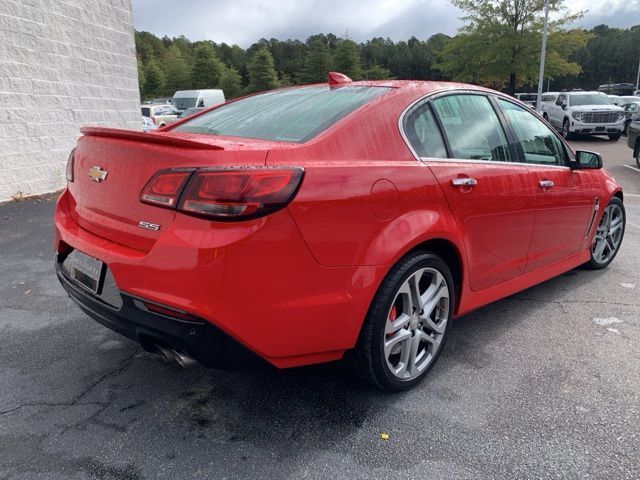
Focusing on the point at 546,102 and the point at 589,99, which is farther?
the point at 546,102

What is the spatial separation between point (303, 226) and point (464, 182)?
114 cm

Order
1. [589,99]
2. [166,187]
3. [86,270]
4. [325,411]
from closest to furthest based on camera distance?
[166,187], [86,270], [325,411], [589,99]

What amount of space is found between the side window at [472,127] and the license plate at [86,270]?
1.88m

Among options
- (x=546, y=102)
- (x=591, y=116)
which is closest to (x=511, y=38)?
(x=546, y=102)

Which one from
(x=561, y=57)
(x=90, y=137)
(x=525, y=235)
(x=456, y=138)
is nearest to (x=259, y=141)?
(x=90, y=137)

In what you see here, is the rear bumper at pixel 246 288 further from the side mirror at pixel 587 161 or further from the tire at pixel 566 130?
the tire at pixel 566 130

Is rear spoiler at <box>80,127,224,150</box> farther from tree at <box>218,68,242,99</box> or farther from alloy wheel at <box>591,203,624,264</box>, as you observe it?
tree at <box>218,68,242,99</box>

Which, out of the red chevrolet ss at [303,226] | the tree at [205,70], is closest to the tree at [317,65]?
the tree at [205,70]

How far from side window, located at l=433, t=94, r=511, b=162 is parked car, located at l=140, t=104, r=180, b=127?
2293 centimetres

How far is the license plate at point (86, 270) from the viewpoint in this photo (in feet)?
7.38

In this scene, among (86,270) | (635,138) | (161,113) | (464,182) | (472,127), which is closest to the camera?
(86,270)

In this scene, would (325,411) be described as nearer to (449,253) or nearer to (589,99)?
(449,253)

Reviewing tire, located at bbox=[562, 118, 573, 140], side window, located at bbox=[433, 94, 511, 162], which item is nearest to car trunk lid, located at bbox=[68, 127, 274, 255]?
side window, located at bbox=[433, 94, 511, 162]

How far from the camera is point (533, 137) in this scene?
3629 mm
